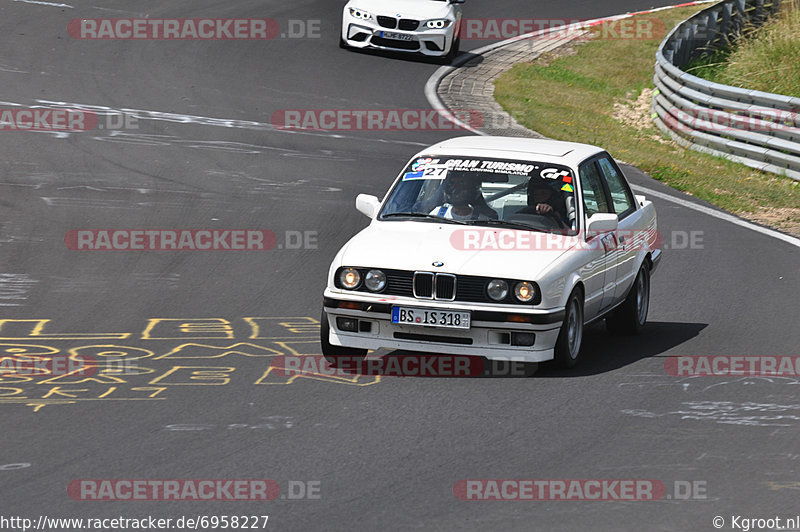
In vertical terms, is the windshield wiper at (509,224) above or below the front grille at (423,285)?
above

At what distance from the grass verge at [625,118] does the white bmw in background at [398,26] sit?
1.48 m

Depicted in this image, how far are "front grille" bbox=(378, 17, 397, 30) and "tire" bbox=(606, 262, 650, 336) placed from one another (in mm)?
14742

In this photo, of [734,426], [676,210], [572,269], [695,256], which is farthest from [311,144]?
[734,426]

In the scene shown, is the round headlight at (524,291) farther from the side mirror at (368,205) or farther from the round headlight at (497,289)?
the side mirror at (368,205)

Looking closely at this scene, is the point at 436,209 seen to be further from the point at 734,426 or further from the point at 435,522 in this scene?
the point at 435,522

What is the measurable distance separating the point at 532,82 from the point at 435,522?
20.1m

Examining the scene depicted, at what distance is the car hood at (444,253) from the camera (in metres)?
8.81

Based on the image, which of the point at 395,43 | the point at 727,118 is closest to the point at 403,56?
the point at 395,43

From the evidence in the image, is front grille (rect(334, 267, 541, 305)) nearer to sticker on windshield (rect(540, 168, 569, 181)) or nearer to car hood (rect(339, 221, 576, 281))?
car hood (rect(339, 221, 576, 281))

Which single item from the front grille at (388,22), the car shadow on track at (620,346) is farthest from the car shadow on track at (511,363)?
the front grille at (388,22)

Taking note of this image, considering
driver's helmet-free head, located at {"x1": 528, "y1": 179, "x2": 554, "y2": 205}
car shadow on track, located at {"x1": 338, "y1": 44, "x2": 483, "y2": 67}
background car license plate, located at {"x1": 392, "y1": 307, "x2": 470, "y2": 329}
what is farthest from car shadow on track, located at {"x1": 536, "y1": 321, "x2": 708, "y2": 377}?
car shadow on track, located at {"x1": 338, "y1": 44, "x2": 483, "y2": 67}

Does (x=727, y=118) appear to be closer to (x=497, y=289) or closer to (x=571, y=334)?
(x=571, y=334)

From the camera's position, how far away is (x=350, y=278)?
901 centimetres

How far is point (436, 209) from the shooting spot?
9680 millimetres
